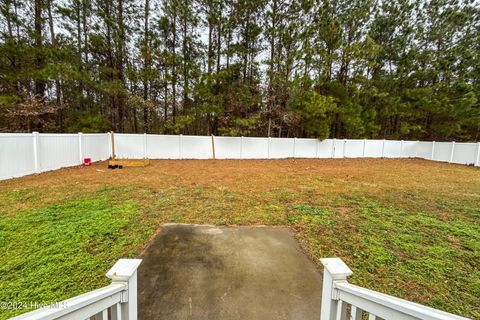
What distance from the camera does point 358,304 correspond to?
109 centimetres

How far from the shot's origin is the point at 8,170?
5668mm

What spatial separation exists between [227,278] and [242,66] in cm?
1297

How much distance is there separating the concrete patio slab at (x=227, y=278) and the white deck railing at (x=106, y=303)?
72 cm

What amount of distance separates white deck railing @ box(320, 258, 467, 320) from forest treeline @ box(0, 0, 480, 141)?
36.5ft

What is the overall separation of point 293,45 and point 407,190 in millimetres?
10478

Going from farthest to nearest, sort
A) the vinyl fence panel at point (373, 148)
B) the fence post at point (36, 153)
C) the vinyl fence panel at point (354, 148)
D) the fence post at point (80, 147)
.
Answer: the vinyl fence panel at point (373, 148) < the vinyl fence panel at point (354, 148) < the fence post at point (80, 147) < the fence post at point (36, 153)

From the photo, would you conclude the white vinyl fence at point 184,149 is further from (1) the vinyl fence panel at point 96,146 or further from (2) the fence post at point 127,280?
(2) the fence post at point 127,280

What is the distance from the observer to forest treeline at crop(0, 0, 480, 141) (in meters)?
9.40

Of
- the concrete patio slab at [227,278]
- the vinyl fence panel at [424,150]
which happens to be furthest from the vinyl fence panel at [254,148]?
the vinyl fence panel at [424,150]

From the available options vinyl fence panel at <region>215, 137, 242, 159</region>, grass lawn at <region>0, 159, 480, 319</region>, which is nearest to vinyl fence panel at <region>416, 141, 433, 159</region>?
grass lawn at <region>0, 159, 480, 319</region>

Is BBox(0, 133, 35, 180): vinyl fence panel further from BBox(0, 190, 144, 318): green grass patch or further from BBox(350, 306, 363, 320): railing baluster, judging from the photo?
BBox(350, 306, 363, 320): railing baluster

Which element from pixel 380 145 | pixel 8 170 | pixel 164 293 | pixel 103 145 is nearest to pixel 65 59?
pixel 103 145

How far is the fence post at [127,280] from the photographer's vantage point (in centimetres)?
117

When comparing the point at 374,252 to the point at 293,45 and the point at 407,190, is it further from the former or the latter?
the point at 293,45
